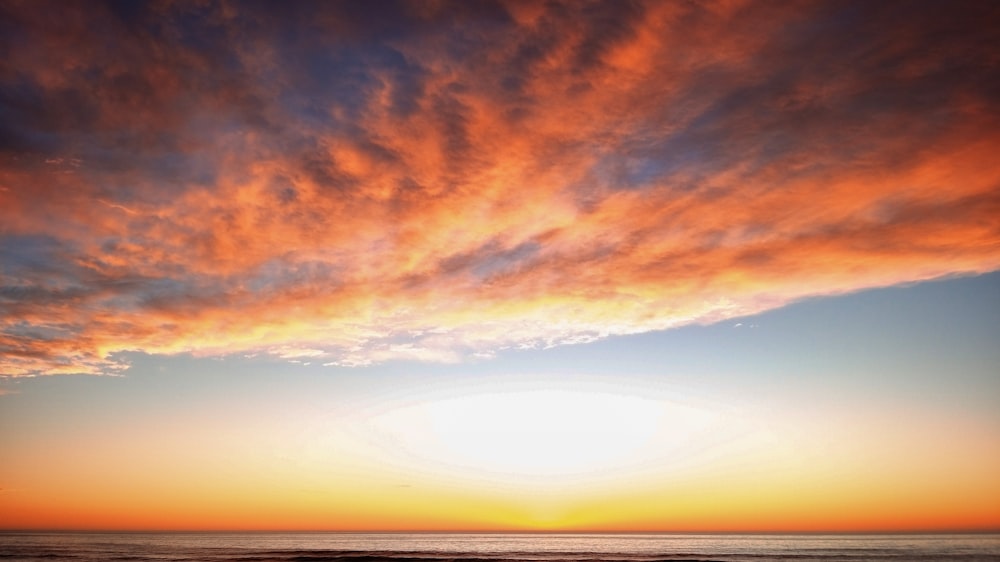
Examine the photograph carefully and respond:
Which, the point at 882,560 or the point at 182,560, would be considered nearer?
the point at 182,560

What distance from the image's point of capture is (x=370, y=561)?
6662cm

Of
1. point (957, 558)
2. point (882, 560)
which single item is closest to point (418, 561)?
point (882, 560)

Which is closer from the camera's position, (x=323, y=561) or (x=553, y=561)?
(x=323, y=561)

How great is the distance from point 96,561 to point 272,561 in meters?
23.5

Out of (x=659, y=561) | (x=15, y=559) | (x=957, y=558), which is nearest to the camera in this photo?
(x=15, y=559)

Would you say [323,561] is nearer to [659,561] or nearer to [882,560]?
[659,561]

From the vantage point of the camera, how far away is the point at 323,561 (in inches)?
2544

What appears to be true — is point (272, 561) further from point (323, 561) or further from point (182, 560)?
point (182, 560)

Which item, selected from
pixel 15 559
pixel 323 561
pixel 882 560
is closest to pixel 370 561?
pixel 323 561

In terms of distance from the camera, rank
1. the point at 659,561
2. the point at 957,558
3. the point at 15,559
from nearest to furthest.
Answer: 1. the point at 15,559
2. the point at 659,561
3. the point at 957,558

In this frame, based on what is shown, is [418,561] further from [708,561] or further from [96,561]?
[96,561]

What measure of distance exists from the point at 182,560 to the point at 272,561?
13504 mm

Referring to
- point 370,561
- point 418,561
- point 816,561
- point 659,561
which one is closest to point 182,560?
point 370,561

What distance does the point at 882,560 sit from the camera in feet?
243
